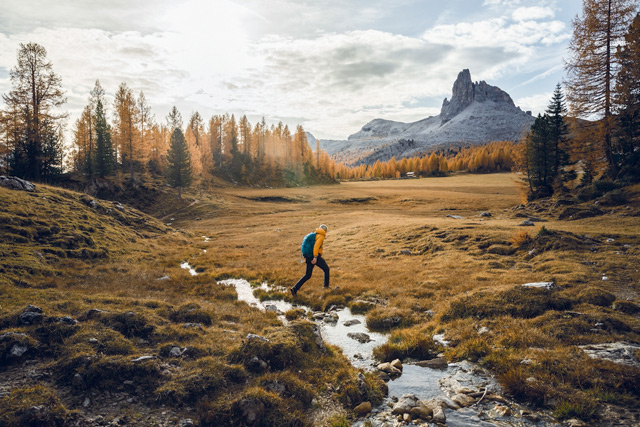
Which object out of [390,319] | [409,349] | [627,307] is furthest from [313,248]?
[627,307]

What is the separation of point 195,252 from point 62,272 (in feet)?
41.7

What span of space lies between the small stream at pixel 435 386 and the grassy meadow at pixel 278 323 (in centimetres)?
40

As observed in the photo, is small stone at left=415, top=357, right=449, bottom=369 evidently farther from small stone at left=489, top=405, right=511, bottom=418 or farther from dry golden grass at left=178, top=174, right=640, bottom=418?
small stone at left=489, top=405, right=511, bottom=418

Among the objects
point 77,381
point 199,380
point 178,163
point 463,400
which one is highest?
point 178,163

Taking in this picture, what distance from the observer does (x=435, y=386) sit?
739 cm

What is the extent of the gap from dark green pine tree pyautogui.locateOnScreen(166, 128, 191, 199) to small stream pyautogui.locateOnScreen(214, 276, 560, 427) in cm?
6227

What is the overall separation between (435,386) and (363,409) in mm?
2129

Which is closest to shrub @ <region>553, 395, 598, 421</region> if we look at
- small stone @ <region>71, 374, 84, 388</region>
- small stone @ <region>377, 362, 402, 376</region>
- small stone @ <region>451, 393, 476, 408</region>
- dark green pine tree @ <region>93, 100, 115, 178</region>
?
small stone @ <region>451, 393, 476, 408</region>

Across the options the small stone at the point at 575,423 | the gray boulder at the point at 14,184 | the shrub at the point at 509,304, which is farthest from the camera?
the gray boulder at the point at 14,184

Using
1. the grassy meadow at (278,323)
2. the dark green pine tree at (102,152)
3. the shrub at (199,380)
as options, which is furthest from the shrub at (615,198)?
the dark green pine tree at (102,152)

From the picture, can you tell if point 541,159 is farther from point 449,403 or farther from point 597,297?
point 449,403

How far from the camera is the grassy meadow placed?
6293 mm

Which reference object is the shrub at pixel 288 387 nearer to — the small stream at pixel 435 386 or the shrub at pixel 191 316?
the small stream at pixel 435 386

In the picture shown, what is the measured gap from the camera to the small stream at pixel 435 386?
19.7 ft
